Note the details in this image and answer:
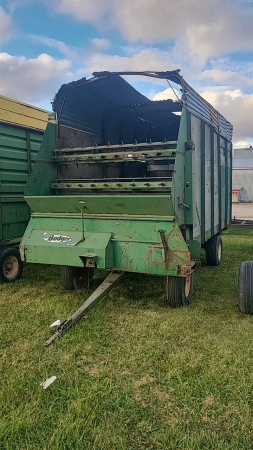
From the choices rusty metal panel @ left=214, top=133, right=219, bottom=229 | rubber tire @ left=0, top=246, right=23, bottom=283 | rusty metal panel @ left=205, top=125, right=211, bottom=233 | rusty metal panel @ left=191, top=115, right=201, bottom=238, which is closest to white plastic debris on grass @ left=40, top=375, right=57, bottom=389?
rusty metal panel @ left=191, top=115, right=201, bottom=238

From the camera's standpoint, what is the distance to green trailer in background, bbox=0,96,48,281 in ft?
18.3

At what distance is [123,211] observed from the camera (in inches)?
167

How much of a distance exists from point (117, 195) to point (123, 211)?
20cm

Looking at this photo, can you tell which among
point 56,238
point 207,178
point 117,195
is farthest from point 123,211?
point 207,178

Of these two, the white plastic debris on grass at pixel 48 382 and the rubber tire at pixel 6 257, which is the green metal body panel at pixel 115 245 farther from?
the white plastic debris on grass at pixel 48 382

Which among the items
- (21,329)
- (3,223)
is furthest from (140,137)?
(21,329)

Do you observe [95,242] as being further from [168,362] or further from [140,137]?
[140,137]

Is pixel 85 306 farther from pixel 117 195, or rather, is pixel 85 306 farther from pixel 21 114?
pixel 21 114

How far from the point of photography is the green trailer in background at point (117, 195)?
4078 mm

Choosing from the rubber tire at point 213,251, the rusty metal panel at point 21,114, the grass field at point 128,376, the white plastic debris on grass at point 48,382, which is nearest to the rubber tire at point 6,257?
the grass field at point 128,376

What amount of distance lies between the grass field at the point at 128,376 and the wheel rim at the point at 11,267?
0.84 m

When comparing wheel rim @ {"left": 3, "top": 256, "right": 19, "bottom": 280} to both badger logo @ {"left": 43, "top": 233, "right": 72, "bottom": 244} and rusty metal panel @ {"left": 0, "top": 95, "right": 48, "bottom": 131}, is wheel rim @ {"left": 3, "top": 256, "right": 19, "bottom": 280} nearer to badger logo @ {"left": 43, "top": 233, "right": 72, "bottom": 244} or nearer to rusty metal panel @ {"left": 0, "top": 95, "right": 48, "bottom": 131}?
badger logo @ {"left": 43, "top": 233, "right": 72, "bottom": 244}

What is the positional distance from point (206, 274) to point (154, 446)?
13.7 ft

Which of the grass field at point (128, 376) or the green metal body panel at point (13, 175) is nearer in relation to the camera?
the grass field at point (128, 376)
